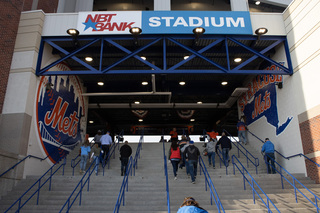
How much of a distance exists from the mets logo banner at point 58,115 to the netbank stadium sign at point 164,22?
337 centimetres

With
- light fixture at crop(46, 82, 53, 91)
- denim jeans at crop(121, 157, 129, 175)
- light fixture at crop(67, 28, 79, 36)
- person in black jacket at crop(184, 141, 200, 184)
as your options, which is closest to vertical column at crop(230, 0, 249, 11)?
light fixture at crop(67, 28, 79, 36)

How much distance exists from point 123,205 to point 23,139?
5541 millimetres

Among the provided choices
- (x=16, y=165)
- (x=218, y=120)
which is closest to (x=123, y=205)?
(x=16, y=165)

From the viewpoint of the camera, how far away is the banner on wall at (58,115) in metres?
13.3

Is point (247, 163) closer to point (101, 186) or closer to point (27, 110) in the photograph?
point (101, 186)

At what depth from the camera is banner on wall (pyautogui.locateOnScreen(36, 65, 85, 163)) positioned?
13281mm

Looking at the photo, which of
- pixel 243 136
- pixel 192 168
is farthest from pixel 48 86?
pixel 243 136

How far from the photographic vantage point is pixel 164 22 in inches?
543

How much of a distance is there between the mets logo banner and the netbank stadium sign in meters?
3.37

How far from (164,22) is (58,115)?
7.26m

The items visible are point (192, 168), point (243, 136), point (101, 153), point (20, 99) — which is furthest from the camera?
point (243, 136)

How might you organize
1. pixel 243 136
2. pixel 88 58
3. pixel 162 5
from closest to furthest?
pixel 88 58
pixel 162 5
pixel 243 136

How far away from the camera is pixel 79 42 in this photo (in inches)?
563

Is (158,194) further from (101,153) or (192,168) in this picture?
(101,153)
